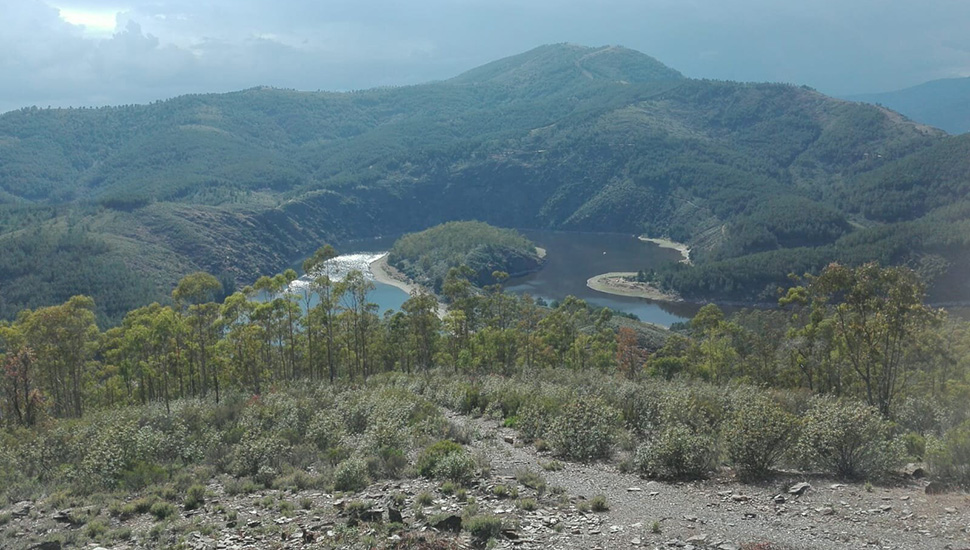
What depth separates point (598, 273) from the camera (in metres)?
159

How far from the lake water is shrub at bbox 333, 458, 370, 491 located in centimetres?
7905

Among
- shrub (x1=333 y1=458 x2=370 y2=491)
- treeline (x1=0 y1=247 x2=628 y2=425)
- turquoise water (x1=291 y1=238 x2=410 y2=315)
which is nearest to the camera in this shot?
shrub (x1=333 y1=458 x2=370 y2=491)

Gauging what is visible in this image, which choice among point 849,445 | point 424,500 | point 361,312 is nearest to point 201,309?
point 361,312

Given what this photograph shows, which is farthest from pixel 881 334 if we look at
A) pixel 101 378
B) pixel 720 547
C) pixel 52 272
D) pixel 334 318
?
pixel 52 272

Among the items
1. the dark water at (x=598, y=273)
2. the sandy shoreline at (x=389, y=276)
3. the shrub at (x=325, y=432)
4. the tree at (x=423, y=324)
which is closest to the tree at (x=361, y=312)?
the tree at (x=423, y=324)

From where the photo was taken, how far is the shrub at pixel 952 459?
47.8 ft

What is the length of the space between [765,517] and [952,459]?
4875 millimetres

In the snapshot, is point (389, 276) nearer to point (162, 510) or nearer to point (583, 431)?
point (583, 431)

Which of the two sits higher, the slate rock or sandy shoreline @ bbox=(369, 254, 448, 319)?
the slate rock

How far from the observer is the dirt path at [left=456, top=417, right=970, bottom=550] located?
1225 centimetres

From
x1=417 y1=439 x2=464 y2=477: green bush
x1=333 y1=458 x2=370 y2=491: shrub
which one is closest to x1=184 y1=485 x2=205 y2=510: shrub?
x1=333 y1=458 x2=370 y2=491: shrub

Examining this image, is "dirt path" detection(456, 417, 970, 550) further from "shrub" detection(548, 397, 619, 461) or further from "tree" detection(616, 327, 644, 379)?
"tree" detection(616, 327, 644, 379)

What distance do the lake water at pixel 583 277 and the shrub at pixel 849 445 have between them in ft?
270

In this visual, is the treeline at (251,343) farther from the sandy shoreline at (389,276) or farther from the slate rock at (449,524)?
the sandy shoreline at (389,276)
